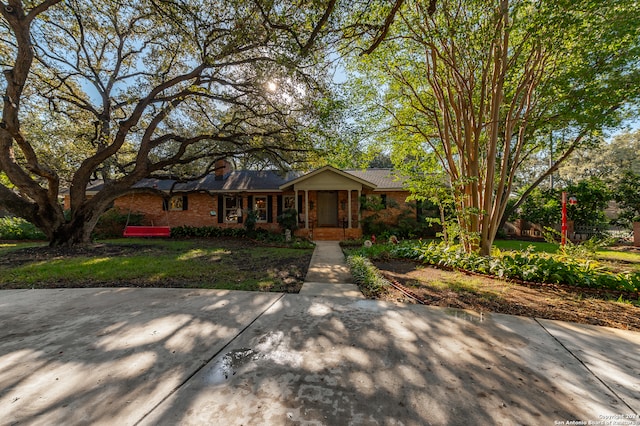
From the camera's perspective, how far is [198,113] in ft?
39.0

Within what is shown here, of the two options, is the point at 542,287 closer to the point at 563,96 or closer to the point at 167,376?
the point at 563,96

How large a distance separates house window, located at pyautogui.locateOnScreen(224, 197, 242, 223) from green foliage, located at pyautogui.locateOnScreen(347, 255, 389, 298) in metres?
10.1

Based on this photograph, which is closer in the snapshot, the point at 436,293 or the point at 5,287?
the point at 436,293

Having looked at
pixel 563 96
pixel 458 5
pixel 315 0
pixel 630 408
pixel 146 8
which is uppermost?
pixel 146 8

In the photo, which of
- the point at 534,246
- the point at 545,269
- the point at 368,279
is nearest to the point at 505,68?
the point at 545,269

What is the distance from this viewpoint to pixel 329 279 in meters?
5.57

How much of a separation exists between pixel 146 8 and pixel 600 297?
42.9 feet

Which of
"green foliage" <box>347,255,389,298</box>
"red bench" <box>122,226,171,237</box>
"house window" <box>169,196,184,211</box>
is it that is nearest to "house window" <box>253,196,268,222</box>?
"house window" <box>169,196,184,211</box>

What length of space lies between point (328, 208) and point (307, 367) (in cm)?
1300

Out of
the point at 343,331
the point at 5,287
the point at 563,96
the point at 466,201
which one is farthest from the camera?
the point at 466,201

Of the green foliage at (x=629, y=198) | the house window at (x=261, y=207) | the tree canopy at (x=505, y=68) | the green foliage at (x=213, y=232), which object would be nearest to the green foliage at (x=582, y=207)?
the green foliage at (x=629, y=198)

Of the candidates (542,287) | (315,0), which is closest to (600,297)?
(542,287)

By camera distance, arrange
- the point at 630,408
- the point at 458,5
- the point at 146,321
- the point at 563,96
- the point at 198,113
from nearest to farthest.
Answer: the point at 630,408
the point at 146,321
the point at 458,5
the point at 563,96
the point at 198,113

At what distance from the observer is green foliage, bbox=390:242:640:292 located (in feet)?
15.2
